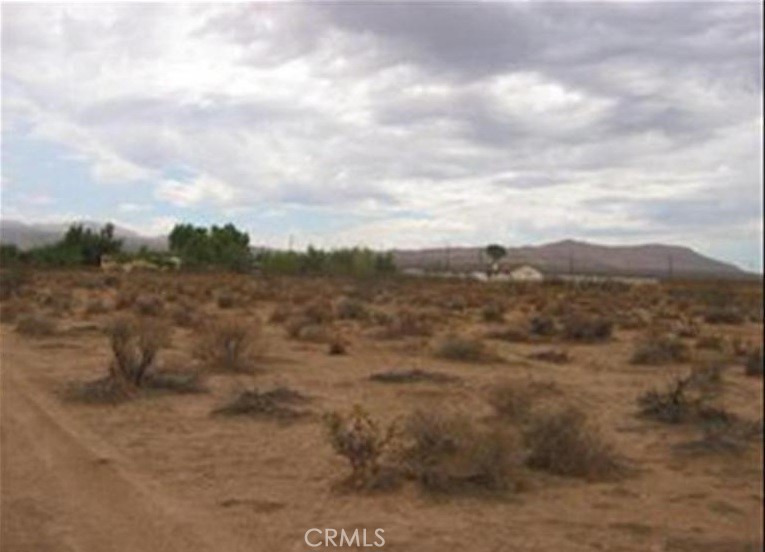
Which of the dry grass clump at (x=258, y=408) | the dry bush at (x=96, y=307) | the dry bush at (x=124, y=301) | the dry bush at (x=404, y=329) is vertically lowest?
the dry grass clump at (x=258, y=408)

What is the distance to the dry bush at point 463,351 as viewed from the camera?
23984mm

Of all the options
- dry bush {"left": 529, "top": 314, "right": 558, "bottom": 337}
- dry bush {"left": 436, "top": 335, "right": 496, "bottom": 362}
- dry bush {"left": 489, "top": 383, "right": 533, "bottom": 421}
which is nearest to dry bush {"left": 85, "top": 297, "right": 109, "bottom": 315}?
dry bush {"left": 529, "top": 314, "right": 558, "bottom": 337}

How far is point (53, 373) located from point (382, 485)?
34.6 ft

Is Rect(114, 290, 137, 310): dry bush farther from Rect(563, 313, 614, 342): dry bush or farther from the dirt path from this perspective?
the dirt path

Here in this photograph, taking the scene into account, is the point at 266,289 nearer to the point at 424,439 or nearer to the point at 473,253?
the point at 424,439

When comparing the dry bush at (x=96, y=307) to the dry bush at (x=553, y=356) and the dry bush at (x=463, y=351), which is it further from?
the dry bush at (x=553, y=356)

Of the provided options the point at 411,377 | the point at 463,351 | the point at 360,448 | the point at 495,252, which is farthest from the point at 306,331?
the point at 495,252

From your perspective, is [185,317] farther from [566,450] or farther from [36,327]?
[566,450]

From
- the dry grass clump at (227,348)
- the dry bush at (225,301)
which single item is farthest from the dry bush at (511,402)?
the dry bush at (225,301)

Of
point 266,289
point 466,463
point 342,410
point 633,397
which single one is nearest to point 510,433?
Result: point 466,463

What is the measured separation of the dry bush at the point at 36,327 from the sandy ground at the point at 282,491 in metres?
9.29

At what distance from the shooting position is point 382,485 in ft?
36.4

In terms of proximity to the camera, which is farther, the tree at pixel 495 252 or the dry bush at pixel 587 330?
the tree at pixel 495 252

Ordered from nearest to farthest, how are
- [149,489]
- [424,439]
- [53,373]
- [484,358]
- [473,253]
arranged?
[149,489], [424,439], [53,373], [484,358], [473,253]
